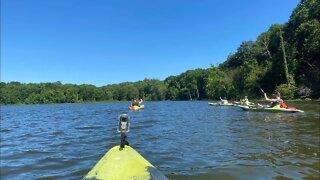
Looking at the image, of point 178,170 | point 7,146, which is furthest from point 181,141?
point 7,146

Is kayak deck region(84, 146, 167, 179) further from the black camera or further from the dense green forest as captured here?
the dense green forest

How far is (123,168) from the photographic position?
4.50m

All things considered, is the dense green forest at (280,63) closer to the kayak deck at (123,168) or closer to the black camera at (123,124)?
the black camera at (123,124)

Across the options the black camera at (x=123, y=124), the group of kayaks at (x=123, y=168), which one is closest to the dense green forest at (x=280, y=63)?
the black camera at (x=123, y=124)

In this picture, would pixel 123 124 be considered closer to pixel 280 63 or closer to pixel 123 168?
pixel 123 168

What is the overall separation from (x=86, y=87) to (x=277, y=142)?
151 meters

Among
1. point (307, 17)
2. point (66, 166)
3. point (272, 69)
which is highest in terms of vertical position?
point (307, 17)

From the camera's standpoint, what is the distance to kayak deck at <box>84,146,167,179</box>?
14.4 ft

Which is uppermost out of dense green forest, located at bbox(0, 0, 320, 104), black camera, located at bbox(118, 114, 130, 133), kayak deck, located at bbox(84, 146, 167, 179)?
dense green forest, located at bbox(0, 0, 320, 104)

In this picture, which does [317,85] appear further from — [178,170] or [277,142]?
[178,170]

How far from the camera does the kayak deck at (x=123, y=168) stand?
4.38 meters

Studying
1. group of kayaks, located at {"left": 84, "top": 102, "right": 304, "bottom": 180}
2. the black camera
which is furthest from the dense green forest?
group of kayaks, located at {"left": 84, "top": 102, "right": 304, "bottom": 180}

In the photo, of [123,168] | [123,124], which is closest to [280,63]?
[123,124]

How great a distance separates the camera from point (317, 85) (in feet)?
161
